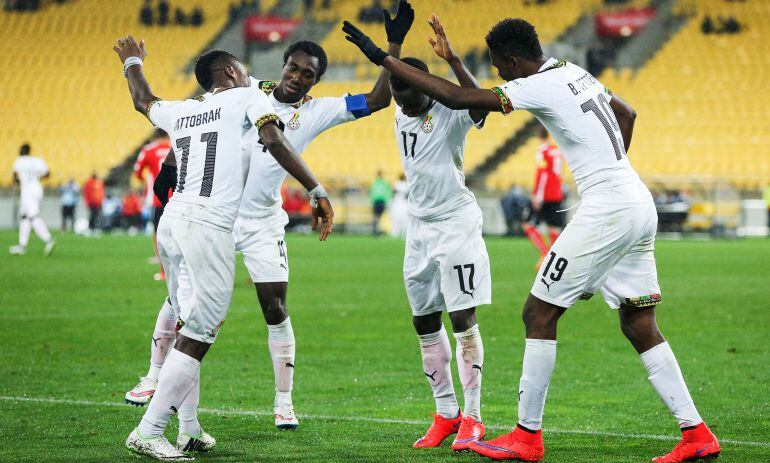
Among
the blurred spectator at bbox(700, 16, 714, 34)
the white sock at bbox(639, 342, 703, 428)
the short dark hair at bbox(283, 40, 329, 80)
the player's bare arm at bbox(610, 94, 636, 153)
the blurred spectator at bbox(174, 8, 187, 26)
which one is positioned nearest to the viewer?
the white sock at bbox(639, 342, 703, 428)

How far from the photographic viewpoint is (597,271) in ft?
20.5

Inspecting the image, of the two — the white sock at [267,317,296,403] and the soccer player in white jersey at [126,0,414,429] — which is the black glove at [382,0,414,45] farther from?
the white sock at [267,317,296,403]

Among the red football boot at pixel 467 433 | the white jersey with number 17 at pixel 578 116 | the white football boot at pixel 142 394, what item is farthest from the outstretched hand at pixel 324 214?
the white football boot at pixel 142 394

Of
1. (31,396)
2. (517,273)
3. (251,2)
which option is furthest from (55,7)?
(31,396)

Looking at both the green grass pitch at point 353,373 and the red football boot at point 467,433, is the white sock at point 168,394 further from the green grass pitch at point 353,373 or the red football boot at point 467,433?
the red football boot at point 467,433

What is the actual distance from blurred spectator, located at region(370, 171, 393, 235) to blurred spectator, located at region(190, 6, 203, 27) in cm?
1611

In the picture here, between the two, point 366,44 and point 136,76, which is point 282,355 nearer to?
point 136,76

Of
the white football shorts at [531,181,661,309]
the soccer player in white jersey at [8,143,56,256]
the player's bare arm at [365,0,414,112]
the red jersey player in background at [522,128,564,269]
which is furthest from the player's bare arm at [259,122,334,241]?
the soccer player in white jersey at [8,143,56,256]

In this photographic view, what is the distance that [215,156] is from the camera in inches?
247

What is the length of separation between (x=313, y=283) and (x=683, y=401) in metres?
12.4

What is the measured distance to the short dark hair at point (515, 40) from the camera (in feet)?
20.6

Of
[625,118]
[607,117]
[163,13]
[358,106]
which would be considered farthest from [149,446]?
[163,13]

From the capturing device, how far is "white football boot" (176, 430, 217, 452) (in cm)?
652

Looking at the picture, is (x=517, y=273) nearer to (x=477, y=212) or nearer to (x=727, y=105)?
(x=477, y=212)
